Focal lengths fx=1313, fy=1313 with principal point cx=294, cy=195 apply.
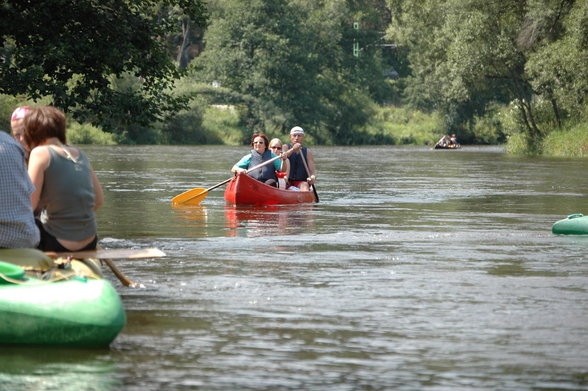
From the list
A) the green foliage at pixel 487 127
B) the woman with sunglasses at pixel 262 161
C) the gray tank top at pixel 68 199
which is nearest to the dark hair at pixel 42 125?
the gray tank top at pixel 68 199

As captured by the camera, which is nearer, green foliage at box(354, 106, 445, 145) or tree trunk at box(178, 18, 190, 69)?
green foliage at box(354, 106, 445, 145)

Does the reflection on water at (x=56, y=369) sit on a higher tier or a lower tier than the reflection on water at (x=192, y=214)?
higher

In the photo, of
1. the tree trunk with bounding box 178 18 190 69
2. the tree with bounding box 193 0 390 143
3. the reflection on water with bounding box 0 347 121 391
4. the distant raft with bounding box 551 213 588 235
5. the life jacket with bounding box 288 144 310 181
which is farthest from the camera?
the tree trunk with bounding box 178 18 190 69

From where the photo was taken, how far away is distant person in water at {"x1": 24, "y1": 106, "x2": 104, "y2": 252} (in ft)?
26.8

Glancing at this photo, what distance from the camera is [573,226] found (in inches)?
580

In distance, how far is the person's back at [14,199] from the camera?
25.7ft

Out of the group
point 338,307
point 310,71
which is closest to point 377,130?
point 310,71

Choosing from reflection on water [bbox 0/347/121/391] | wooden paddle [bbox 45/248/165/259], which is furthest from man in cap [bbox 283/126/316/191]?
reflection on water [bbox 0/347/121/391]

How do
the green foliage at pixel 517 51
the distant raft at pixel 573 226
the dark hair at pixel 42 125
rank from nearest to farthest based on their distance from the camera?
the dark hair at pixel 42 125 → the distant raft at pixel 573 226 → the green foliage at pixel 517 51

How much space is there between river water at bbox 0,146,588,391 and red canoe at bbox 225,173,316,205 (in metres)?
1.43

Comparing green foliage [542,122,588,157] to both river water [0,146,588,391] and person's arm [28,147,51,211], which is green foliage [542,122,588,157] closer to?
river water [0,146,588,391]

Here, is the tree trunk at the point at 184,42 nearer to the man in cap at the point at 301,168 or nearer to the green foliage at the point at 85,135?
the green foliage at the point at 85,135

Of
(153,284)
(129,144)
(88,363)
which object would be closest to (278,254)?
(153,284)

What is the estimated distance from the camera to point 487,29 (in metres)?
49.4
